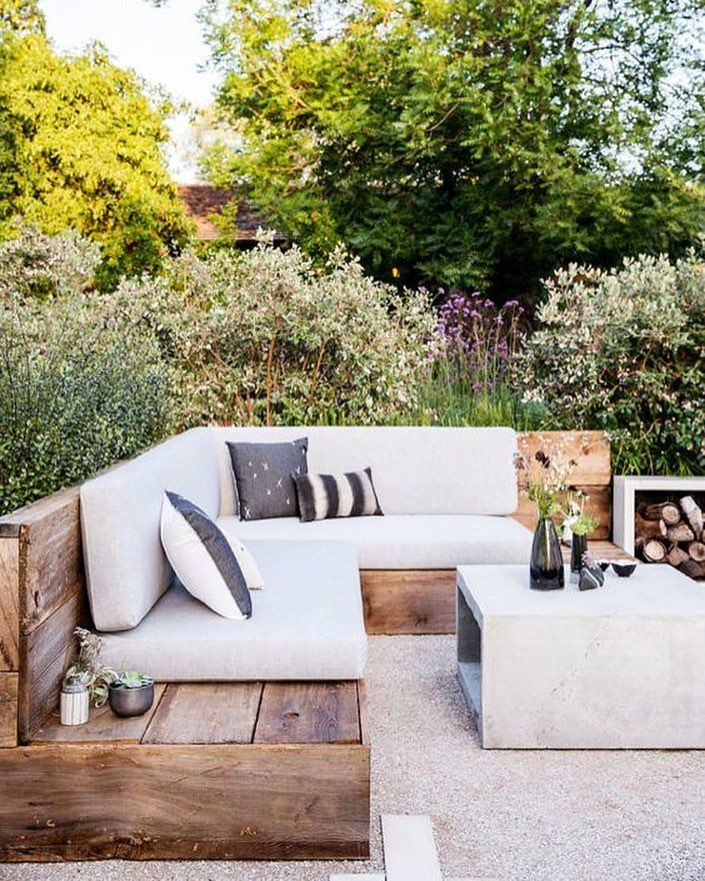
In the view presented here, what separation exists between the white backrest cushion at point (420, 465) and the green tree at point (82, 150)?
8422 mm

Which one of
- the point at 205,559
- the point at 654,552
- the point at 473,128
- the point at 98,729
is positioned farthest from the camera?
the point at 473,128

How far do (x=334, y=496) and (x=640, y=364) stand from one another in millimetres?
2154

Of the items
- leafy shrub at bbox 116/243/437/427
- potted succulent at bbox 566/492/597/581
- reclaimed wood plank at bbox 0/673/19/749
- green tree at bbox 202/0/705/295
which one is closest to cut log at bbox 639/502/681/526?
leafy shrub at bbox 116/243/437/427

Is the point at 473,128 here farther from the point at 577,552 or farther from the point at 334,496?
the point at 577,552

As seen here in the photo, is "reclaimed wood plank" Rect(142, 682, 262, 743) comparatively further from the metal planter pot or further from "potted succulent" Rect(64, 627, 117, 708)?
"potted succulent" Rect(64, 627, 117, 708)

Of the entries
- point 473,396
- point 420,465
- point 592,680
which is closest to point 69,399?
point 420,465

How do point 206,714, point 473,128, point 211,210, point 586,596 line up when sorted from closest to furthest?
point 206,714
point 586,596
point 473,128
point 211,210

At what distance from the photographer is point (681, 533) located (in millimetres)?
5246

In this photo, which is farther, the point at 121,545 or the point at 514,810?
the point at 121,545

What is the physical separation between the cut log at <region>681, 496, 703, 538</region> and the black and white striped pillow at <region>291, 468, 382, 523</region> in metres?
1.84

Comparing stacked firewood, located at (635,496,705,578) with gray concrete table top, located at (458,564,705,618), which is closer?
gray concrete table top, located at (458,564,705,618)

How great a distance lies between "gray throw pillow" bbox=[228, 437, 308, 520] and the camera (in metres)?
4.54

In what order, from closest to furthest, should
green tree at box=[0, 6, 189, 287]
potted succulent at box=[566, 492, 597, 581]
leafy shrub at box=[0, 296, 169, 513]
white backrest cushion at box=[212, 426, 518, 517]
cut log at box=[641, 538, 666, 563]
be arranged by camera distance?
leafy shrub at box=[0, 296, 169, 513] → potted succulent at box=[566, 492, 597, 581] → white backrest cushion at box=[212, 426, 518, 517] → cut log at box=[641, 538, 666, 563] → green tree at box=[0, 6, 189, 287]

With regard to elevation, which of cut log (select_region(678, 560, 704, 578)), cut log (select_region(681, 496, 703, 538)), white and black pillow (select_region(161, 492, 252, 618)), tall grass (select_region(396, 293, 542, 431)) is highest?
tall grass (select_region(396, 293, 542, 431))
